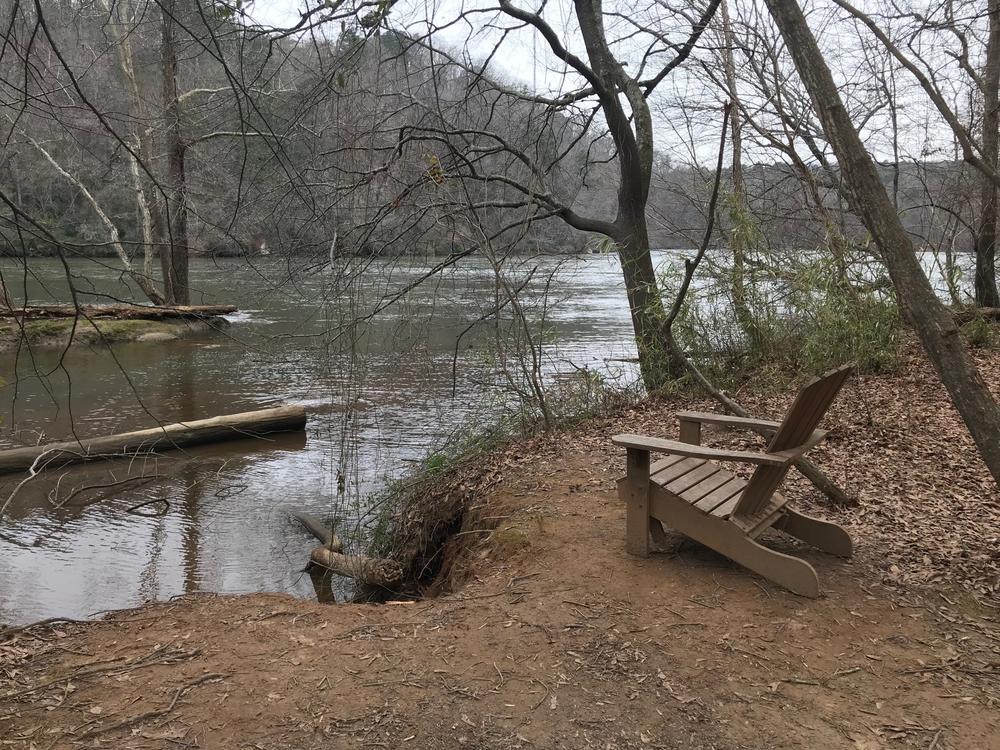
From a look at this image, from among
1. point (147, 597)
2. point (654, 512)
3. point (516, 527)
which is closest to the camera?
point (654, 512)

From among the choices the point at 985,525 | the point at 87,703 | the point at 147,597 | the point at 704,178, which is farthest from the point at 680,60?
the point at 87,703

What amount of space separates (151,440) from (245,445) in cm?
116

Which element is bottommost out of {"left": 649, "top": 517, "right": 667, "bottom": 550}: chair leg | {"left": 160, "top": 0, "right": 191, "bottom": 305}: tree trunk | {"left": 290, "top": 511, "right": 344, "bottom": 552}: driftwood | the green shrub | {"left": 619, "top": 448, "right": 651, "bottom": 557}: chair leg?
{"left": 290, "top": 511, "right": 344, "bottom": 552}: driftwood

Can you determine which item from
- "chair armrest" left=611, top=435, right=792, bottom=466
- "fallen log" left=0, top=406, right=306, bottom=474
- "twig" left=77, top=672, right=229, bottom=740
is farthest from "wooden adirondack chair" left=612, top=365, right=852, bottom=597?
"fallen log" left=0, top=406, right=306, bottom=474

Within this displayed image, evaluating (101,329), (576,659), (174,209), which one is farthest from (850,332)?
(101,329)

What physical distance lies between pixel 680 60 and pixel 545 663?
850cm

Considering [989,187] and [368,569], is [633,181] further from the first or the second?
[368,569]

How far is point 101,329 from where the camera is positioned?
16.1m

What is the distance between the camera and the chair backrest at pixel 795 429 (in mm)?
3516

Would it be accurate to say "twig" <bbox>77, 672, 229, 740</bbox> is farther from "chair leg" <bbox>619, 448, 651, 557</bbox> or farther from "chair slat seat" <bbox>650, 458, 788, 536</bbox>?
"chair slat seat" <bbox>650, 458, 788, 536</bbox>

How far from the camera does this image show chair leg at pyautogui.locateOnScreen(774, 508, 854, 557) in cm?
420

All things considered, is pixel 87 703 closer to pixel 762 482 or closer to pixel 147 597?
pixel 147 597

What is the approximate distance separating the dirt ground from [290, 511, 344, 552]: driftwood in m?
1.45

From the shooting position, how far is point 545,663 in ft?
11.0
